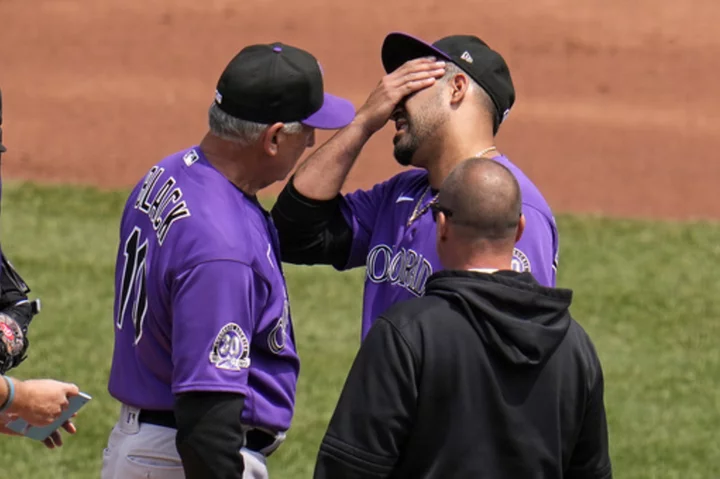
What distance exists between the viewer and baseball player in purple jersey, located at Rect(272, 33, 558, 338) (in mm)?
4535

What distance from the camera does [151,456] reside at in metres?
4.31

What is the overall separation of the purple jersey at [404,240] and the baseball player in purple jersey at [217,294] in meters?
0.42

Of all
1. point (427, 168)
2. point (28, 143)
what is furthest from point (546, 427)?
point (28, 143)

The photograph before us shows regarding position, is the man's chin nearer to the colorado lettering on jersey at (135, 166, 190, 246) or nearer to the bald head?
the colorado lettering on jersey at (135, 166, 190, 246)

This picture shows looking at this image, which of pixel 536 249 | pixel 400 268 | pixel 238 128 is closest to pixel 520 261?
pixel 536 249

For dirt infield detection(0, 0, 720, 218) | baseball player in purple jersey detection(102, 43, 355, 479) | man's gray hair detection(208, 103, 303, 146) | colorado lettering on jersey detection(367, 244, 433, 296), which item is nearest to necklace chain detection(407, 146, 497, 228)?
colorado lettering on jersey detection(367, 244, 433, 296)

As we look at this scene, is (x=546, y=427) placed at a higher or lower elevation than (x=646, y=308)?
higher

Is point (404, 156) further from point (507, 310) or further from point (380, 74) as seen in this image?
point (380, 74)

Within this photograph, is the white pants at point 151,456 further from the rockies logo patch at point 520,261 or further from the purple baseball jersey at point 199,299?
the rockies logo patch at point 520,261

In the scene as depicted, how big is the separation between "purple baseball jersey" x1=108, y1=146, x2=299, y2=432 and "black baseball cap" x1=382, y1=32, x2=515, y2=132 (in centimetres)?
89

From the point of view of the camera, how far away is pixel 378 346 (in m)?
3.54

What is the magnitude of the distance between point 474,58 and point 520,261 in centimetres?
87

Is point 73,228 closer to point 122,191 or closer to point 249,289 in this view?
point 122,191

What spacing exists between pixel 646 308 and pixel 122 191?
587 centimetres
